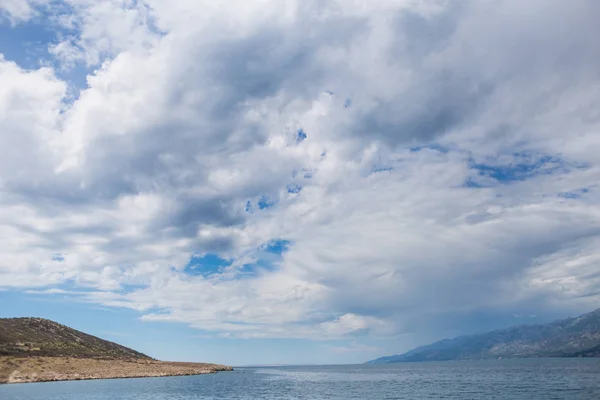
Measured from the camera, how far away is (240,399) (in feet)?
339

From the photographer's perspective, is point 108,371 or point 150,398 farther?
point 108,371

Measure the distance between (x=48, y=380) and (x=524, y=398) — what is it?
15016cm

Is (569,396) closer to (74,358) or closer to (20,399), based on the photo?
(20,399)

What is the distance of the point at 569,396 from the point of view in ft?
317

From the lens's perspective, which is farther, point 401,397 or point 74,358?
point 74,358

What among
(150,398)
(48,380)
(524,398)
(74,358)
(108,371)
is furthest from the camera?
(74,358)

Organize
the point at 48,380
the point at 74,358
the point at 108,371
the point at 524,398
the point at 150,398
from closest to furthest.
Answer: the point at 524,398 < the point at 150,398 < the point at 48,380 < the point at 108,371 < the point at 74,358

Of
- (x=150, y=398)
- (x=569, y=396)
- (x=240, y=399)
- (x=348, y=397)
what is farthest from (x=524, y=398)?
(x=150, y=398)

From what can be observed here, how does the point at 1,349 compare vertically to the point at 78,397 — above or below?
above

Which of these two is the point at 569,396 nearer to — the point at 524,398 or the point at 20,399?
the point at 524,398

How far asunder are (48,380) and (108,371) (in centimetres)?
2727

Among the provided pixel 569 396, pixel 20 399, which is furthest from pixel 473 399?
pixel 20 399

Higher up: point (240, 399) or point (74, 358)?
point (74, 358)

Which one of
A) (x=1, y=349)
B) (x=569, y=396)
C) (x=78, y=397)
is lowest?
(x=569, y=396)
